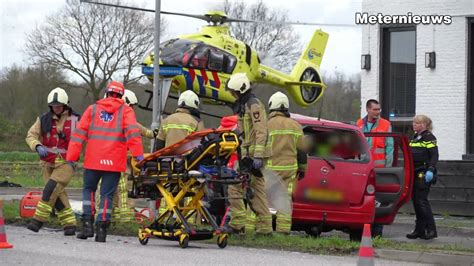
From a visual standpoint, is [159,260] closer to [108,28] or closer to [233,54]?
[233,54]

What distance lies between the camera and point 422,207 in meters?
14.4

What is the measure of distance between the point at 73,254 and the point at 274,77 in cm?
1865

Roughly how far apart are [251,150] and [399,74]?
497 inches

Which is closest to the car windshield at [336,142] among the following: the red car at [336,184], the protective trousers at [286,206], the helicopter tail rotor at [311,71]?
the red car at [336,184]

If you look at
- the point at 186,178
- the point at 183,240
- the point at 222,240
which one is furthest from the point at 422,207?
the point at 183,240

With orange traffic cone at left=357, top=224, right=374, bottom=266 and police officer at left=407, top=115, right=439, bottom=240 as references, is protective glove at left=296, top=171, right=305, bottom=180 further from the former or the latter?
orange traffic cone at left=357, top=224, right=374, bottom=266

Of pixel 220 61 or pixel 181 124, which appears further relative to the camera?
pixel 220 61

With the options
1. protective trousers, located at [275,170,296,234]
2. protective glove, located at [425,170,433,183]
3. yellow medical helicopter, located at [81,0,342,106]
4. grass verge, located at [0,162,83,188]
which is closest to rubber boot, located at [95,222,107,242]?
protective trousers, located at [275,170,296,234]

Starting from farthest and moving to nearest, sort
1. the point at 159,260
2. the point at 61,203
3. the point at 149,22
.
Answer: the point at 149,22 < the point at 61,203 < the point at 159,260

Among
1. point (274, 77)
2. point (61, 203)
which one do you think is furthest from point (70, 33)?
point (61, 203)

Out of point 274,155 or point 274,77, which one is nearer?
point 274,155

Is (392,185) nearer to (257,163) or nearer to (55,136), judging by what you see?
(257,163)

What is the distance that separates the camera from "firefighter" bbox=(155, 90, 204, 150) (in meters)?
13.3

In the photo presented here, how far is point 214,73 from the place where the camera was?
24891 millimetres
